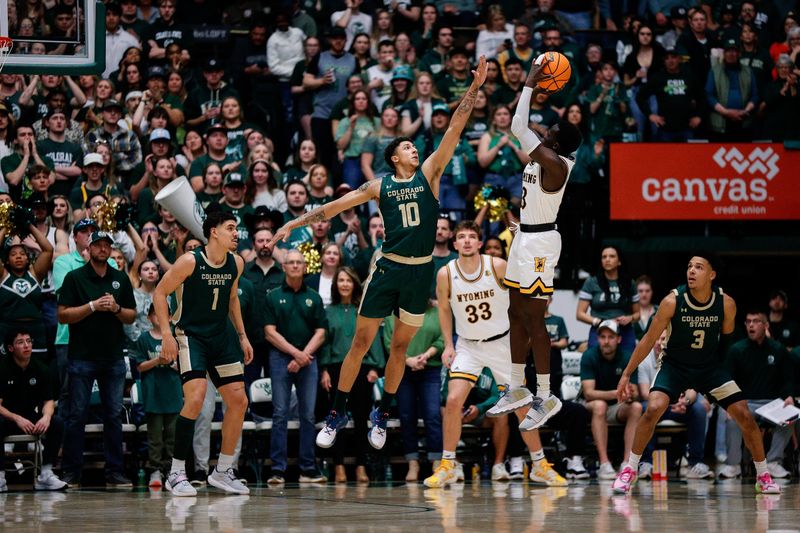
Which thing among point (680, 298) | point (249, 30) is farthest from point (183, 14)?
point (680, 298)

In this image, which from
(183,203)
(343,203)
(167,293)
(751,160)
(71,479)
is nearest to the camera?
(343,203)

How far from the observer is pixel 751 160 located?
18.0 m

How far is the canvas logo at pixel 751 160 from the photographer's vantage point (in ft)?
59.0

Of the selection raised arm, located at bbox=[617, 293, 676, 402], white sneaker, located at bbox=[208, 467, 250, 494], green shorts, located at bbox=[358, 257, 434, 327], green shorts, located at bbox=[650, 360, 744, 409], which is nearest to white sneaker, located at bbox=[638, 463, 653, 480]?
green shorts, located at bbox=[650, 360, 744, 409]

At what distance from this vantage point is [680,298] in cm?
1236

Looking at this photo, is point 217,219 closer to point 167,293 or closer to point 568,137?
point 167,293

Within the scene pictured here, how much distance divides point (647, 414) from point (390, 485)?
2887 mm

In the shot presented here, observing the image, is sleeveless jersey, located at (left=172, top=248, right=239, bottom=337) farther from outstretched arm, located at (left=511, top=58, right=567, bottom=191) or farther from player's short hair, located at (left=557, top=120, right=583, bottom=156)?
player's short hair, located at (left=557, top=120, right=583, bottom=156)

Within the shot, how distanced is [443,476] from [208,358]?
2.79 metres

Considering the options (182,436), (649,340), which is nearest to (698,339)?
(649,340)

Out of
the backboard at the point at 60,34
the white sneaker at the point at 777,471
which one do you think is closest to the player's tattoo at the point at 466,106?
the backboard at the point at 60,34

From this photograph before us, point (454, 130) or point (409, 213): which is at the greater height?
point (454, 130)

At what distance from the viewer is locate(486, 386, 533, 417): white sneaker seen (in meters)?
11.4

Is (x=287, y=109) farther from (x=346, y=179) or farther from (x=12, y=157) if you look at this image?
(x=12, y=157)
